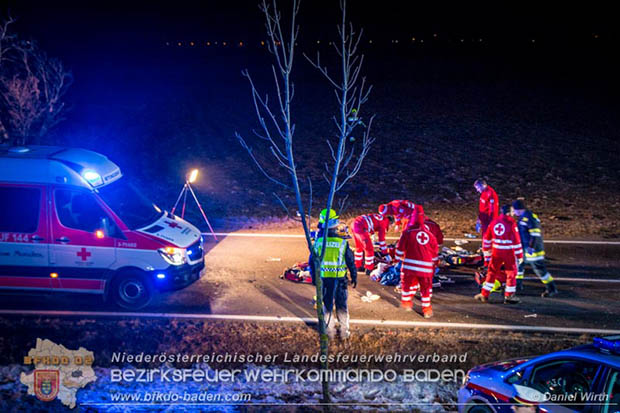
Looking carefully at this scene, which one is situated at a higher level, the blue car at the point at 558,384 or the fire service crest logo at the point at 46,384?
the blue car at the point at 558,384

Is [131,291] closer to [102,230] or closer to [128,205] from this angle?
[102,230]

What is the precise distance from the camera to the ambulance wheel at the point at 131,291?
9.84 meters

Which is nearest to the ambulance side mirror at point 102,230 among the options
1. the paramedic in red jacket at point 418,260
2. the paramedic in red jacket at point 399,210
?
the paramedic in red jacket at point 418,260

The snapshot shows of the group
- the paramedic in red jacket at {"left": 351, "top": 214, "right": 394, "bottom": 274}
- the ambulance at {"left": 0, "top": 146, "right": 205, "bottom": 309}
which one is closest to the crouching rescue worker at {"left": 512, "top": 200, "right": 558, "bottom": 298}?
the paramedic in red jacket at {"left": 351, "top": 214, "right": 394, "bottom": 274}

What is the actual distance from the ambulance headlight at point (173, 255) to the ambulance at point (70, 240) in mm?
18

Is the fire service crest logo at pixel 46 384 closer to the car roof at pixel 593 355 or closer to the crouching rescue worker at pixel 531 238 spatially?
the car roof at pixel 593 355

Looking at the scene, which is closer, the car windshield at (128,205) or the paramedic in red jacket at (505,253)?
the paramedic in red jacket at (505,253)

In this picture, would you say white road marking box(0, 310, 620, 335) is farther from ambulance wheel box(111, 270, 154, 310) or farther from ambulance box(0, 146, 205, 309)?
ambulance box(0, 146, 205, 309)

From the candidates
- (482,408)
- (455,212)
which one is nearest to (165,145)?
(455,212)

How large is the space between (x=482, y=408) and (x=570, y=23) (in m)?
36.1

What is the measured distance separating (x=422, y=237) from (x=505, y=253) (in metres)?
1.59

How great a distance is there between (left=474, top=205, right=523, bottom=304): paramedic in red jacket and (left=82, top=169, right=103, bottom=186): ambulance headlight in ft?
23.1

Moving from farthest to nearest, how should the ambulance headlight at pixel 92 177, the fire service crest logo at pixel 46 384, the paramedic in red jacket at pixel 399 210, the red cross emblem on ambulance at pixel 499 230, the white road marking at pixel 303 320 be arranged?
the paramedic in red jacket at pixel 399 210 < the ambulance headlight at pixel 92 177 < the red cross emblem on ambulance at pixel 499 230 < the white road marking at pixel 303 320 < the fire service crest logo at pixel 46 384

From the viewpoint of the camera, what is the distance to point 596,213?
16.1 m
